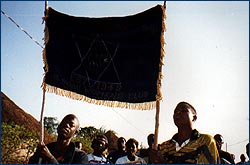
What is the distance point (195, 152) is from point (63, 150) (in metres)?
1.45

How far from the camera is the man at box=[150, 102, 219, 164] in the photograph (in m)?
3.60

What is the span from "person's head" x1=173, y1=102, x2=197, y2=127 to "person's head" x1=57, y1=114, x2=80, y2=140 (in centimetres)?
111

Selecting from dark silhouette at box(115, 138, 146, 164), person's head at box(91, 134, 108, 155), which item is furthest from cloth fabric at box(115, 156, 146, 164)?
person's head at box(91, 134, 108, 155)

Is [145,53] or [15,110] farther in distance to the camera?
[15,110]

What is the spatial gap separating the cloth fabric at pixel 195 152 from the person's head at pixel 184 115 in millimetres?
131

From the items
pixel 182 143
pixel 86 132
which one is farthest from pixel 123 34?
pixel 86 132

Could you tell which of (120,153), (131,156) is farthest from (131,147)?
(120,153)

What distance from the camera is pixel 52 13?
4.97 meters

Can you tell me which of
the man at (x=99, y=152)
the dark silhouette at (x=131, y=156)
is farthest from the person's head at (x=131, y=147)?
the man at (x=99, y=152)

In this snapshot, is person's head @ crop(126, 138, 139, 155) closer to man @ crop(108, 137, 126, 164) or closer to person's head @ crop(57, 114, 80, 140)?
man @ crop(108, 137, 126, 164)

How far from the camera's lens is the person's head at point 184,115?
374 cm

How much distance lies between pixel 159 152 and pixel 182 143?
26 centimetres

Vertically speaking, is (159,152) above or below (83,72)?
below

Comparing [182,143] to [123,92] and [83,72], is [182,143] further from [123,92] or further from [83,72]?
[83,72]
